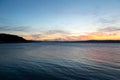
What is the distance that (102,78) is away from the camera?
546 inches

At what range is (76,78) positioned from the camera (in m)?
13.8

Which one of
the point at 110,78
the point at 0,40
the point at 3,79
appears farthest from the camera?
the point at 0,40

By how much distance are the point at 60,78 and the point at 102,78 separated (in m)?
4.12

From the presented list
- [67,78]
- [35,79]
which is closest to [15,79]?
[35,79]

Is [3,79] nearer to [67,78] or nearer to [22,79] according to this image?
[22,79]

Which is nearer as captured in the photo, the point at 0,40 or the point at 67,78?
the point at 67,78

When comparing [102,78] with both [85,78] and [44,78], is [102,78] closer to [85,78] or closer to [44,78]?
[85,78]

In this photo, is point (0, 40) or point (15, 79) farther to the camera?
point (0, 40)

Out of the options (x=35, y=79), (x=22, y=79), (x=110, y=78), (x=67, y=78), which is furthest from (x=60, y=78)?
(x=110, y=78)

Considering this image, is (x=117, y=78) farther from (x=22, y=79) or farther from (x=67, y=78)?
(x=22, y=79)

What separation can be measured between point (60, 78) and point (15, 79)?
4217 mm

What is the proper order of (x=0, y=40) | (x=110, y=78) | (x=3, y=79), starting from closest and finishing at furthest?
(x=3, y=79), (x=110, y=78), (x=0, y=40)

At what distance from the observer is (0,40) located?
653 ft

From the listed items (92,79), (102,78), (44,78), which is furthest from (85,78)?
(44,78)
